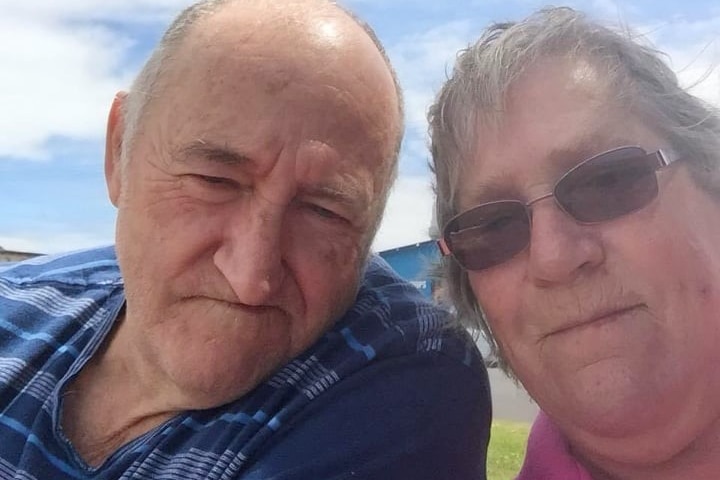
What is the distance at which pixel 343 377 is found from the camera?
6.67 ft

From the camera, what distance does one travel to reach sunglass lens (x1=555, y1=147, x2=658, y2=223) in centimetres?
197

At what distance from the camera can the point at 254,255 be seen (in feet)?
6.51

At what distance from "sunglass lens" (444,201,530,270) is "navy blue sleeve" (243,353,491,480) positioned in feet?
0.88

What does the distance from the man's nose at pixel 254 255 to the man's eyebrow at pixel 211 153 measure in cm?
11

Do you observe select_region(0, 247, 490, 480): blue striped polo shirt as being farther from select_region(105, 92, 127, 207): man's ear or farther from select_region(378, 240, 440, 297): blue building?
select_region(105, 92, 127, 207): man's ear

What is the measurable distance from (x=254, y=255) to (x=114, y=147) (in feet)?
1.96

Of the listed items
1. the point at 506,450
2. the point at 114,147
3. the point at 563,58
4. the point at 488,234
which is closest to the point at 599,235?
the point at 488,234

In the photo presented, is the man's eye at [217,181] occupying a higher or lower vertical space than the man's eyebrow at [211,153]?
lower

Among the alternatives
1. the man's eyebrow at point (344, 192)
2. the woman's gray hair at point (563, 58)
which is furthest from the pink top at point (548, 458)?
the man's eyebrow at point (344, 192)

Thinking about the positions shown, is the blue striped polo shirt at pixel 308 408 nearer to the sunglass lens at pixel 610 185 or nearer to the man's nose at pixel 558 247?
the man's nose at pixel 558 247

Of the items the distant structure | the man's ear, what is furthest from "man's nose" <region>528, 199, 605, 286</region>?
the distant structure

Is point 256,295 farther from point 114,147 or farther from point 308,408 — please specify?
point 114,147

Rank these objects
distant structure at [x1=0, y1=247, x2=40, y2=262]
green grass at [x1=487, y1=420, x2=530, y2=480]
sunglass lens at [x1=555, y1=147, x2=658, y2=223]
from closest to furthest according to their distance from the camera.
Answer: sunglass lens at [x1=555, y1=147, x2=658, y2=223] < green grass at [x1=487, y1=420, x2=530, y2=480] < distant structure at [x1=0, y1=247, x2=40, y2=262]

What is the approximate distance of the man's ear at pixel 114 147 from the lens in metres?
2.29
